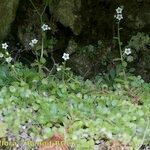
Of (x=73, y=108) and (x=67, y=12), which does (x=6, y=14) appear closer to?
(x=67, y=12)

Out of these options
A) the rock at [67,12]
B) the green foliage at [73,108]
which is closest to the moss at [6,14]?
the rock at [67,12]

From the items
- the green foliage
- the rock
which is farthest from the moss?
the green foliage

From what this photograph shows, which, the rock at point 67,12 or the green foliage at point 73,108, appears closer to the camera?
the green foliage at point 73,108

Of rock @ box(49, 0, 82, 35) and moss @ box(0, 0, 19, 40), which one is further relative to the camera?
rock @ box(49, 0, 82, 35)

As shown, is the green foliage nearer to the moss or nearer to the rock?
the moss

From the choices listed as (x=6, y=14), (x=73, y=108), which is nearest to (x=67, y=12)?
(x=6, y=14)

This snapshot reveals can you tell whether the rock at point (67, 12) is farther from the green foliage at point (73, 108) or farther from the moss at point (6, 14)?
the green foliage at point (73, 108)

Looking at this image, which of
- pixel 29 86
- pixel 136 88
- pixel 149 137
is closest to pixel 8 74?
pixel 29 86

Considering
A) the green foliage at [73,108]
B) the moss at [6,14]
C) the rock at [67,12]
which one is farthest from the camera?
the rock at [67,12]

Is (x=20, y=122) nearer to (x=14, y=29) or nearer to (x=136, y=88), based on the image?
(x=136, y=88)
